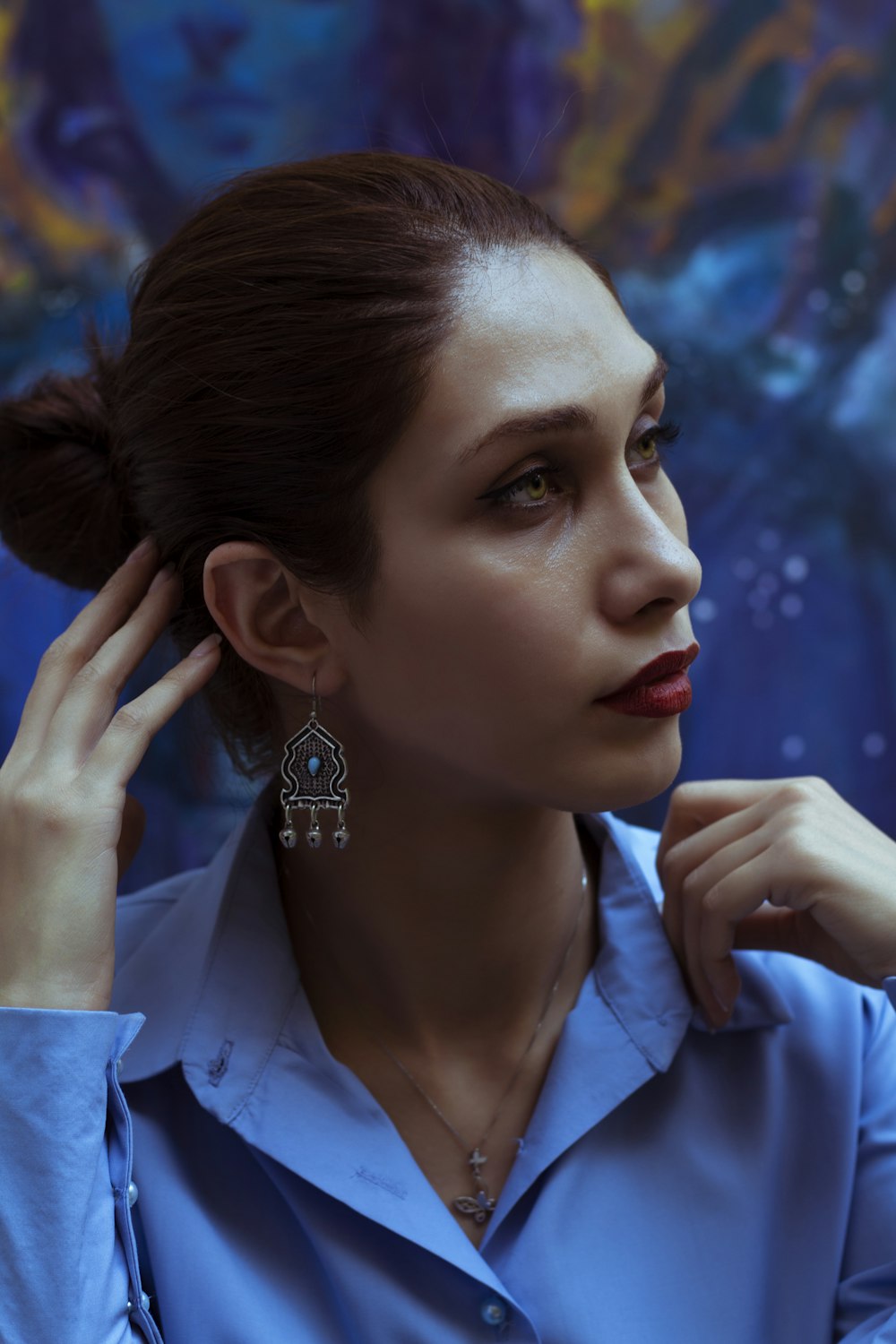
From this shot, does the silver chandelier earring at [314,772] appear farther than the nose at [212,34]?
No

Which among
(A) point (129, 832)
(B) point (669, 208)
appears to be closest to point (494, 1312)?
(A) point (129, 832)

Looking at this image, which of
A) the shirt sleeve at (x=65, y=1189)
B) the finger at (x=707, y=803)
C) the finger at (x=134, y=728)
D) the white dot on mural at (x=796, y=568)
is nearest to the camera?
the shirt sleeve at (x=65, y=1189)

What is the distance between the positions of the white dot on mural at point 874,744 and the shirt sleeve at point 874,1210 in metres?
0.52

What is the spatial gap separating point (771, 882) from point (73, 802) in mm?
614

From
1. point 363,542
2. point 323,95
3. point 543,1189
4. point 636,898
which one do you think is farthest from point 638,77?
point 543,1189

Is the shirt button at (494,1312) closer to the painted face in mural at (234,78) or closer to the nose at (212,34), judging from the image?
the painted face in mural at (234,78)

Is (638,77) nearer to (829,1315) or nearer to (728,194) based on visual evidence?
(728,194)

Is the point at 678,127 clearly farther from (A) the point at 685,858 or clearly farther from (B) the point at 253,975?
(B) the point at 253,975

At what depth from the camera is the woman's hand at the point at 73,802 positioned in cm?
110

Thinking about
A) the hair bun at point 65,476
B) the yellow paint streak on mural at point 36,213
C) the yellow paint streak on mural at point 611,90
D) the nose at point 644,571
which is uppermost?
the yellow paint streak on mural at point 611,90

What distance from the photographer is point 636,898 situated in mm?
1356

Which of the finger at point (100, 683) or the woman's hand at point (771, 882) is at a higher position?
the finger at point (100, 683)

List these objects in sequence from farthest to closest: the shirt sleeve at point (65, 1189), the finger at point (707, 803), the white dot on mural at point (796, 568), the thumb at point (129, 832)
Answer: the white dot on mural at point (796, 568) < the thumb at point (129, 832) < the finger at point (707, 803) < the shirt sleeve at point (65, 1189)

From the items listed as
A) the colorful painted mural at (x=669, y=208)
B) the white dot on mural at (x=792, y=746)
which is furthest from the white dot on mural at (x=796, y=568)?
the white dot on mural at (x=792, y=746)
